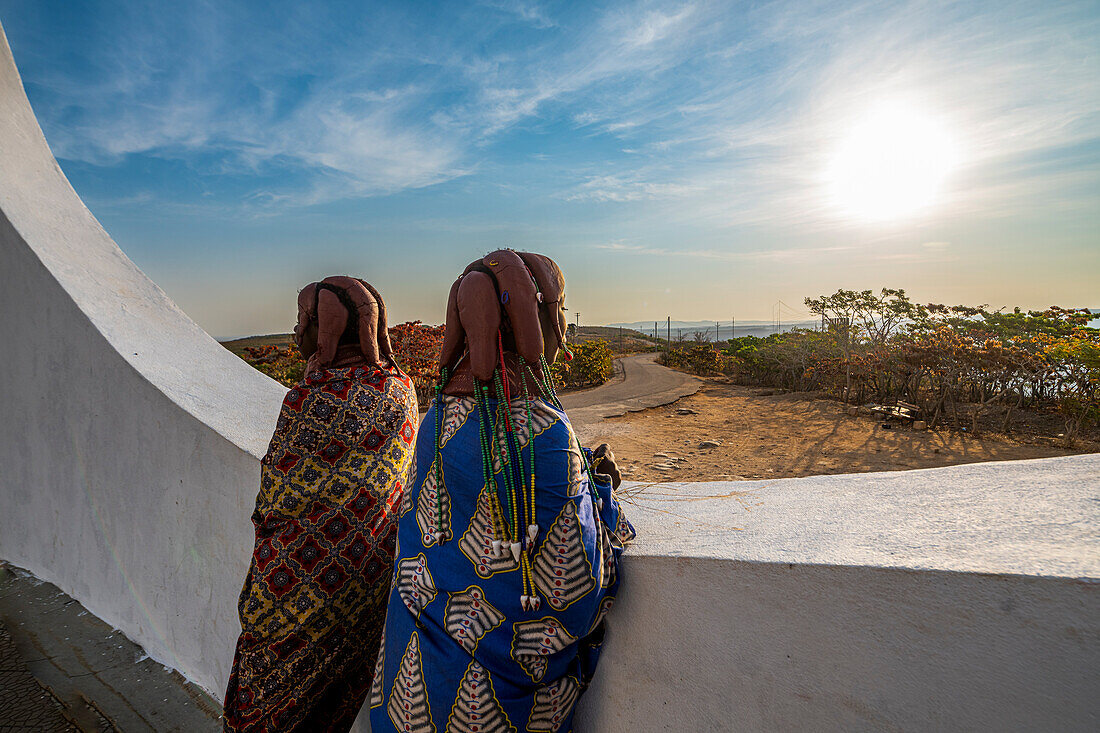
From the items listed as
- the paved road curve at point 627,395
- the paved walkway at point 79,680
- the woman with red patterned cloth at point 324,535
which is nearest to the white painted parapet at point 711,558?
the paved walkway at point 79,680

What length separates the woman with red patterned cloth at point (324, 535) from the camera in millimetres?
1736

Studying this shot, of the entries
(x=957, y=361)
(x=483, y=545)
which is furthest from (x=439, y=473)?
(x=957, y=361)

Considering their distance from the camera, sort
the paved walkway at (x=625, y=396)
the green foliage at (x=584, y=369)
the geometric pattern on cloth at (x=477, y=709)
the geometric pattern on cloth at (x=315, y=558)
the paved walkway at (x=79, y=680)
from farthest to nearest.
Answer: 1. the green foliage at (x=584, y=369)
2. the paved walkway at (x=625, y=396)
3. the paved walkway at (x=79, y=680)
4. the geometric pattern on cloth at (x=315, y=558)
5. the geometric pattern on cloth at (x=477, y=709)

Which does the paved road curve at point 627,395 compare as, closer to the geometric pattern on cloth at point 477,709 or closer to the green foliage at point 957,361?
the green foliage at point 957,361

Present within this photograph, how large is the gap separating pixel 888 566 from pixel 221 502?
238 cm

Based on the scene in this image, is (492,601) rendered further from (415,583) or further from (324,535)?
(324,535)

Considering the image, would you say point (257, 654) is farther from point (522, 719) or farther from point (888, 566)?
point (888, 566)

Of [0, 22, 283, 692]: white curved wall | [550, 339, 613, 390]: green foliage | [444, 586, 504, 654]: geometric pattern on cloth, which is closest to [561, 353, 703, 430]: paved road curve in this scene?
[550, 339, 613, 390]: green foliage

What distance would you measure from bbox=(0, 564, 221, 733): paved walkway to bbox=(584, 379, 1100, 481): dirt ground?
469 centimetres

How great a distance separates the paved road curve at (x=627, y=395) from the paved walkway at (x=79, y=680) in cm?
740

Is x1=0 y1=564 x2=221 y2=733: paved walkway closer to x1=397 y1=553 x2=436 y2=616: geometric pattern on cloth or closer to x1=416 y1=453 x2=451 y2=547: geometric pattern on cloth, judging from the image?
x1=397 y1=553 x2=436 y2=616: geometric pattern on cloth

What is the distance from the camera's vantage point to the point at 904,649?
1.10 metres

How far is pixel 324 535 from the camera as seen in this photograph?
5.83 feet

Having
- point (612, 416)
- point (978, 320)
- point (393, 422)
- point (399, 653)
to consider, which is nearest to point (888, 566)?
point (399, 653)
